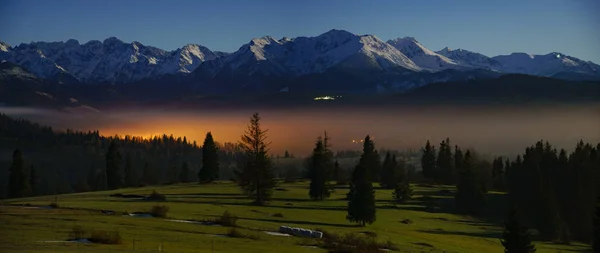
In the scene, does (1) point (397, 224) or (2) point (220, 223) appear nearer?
(2) point (220, 223)

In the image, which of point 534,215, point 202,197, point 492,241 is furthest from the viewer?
point 534,215

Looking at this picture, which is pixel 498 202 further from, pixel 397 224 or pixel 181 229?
pixel 181 229

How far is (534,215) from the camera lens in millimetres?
113750

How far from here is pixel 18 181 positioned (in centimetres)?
12031

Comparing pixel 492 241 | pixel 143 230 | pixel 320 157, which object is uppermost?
pixel 320 157

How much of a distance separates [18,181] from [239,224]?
7746 cm

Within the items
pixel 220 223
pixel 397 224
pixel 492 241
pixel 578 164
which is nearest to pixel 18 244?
pixel 220 223

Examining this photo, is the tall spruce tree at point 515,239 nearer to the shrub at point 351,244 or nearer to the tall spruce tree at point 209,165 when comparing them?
the shrub at point 351,244

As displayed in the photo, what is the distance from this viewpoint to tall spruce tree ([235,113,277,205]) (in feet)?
310

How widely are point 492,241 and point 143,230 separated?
49691 mm

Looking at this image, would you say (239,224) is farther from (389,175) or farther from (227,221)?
(389,175)

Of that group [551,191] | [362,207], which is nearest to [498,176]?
[551,191]

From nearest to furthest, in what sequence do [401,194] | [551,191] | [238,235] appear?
[238,235]
[551,191]
[401,194]

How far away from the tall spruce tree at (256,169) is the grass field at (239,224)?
6.45 feet
